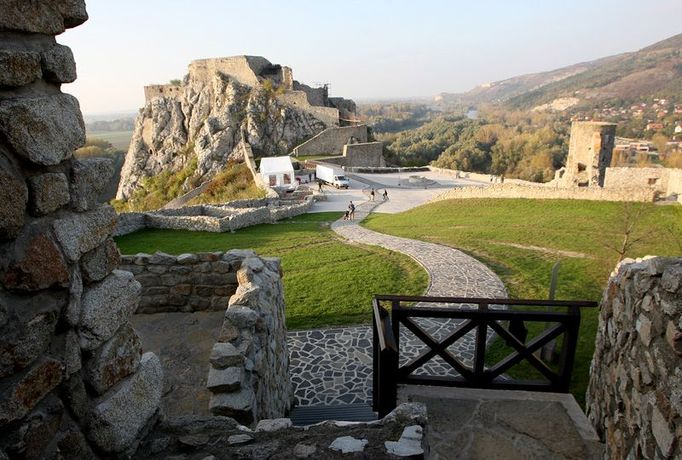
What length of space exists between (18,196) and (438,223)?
1872 centimetres

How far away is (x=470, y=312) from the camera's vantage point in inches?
174

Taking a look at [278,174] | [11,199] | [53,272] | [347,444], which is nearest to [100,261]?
[53,272]

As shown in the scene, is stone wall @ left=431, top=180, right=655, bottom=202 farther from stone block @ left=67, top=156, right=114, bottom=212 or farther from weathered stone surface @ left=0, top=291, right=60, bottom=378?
weathered stone surface @ left=0, top=291, right=60, bottom=378

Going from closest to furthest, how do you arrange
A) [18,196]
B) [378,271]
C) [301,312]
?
[18,196] < [301,312] < [378,271]

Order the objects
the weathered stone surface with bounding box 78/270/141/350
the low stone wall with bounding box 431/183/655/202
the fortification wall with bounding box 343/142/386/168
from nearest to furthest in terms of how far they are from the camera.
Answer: the weathered stone surface with bounding box 78/270/141/350 < the low stone wall with bounding box 431/183/655/202 < the fortification wall with bounding box 343/142/386/168

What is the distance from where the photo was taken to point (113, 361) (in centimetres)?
222

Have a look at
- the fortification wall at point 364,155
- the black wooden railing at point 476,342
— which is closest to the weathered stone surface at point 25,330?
the black wooden railing at point 476,342

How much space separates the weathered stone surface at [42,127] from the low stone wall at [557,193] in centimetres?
2206

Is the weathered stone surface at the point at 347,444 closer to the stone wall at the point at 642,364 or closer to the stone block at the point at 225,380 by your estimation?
the stone block at the point at 225,380

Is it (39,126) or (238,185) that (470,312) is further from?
(238,185)

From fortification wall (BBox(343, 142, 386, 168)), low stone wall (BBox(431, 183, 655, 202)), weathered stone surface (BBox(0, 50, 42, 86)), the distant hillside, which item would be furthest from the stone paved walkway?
the distant hillside

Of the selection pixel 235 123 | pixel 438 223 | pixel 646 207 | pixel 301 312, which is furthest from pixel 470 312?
pixel 235 123

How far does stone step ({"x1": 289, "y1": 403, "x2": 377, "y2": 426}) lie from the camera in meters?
5.93

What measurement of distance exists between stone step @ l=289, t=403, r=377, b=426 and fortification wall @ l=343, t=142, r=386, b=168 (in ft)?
114
